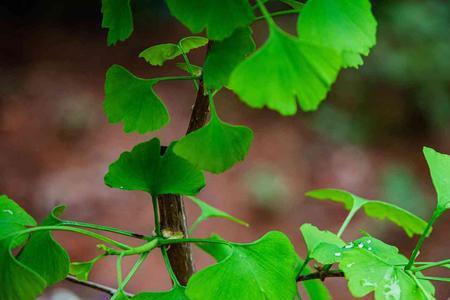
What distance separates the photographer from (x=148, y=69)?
2.49m

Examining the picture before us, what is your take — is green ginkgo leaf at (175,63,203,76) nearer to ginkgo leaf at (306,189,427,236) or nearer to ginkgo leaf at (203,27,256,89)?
ginkgo leaf at (203,27,256,89)

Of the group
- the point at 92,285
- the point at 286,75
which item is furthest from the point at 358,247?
the point at 92,285

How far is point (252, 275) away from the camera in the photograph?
0.37 meters

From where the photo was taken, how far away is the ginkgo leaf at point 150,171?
42 centimetres

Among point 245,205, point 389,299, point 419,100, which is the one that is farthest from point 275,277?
point 419,100

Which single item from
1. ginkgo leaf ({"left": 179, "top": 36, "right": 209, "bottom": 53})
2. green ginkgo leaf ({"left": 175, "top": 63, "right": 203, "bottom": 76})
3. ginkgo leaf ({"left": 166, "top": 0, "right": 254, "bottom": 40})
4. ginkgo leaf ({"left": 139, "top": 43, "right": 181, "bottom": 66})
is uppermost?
ginkgo leaf ({"left": 166, "top": 0, "right": 254, "bottom": 40})

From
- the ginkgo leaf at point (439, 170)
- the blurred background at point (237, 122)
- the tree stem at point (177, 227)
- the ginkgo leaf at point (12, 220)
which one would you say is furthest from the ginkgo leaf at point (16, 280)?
the blurred background at point (237, 122)

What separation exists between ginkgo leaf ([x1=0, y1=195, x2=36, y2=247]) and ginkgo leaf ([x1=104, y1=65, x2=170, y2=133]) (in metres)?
0.09

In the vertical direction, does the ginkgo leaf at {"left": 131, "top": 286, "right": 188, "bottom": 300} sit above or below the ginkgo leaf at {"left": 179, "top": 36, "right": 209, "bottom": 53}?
below

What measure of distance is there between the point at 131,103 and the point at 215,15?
0.37 feet

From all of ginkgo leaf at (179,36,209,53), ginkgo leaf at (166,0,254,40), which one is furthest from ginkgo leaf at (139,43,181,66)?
ginkgo leaf at (166,0,254,40)

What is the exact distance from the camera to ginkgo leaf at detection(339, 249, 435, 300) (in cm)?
34

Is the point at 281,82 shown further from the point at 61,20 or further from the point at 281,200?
the point at 61,20

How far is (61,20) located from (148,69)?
1.56ft
